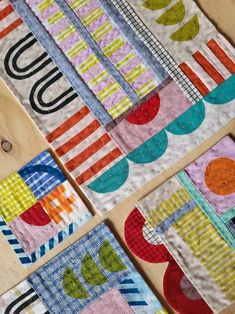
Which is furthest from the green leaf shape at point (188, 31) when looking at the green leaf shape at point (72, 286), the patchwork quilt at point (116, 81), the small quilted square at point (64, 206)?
the green leaf shape at point (72, 286)

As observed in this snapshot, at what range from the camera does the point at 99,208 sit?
790 millimetres

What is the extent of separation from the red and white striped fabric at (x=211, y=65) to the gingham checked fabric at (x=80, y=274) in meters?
0.30

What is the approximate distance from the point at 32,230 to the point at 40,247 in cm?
3

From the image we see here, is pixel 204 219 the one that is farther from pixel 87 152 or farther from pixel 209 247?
pixel 87 152

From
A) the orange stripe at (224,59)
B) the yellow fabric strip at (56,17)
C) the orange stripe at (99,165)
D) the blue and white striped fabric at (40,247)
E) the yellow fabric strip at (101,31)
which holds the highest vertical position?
the yellow fabric strip at (56,17)

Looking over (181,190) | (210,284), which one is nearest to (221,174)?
(181,190)

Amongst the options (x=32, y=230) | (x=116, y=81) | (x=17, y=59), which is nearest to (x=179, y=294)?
(x=32, y=230)

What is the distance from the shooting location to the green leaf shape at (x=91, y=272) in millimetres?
790

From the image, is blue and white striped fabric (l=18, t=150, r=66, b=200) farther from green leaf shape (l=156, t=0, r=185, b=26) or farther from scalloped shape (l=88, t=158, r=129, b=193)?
green leaf shape (l=156, t=0, r=185, b=26)

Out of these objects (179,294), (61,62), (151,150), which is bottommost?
(179,294)

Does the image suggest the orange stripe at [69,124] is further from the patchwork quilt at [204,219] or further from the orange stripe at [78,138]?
the patchwork quilt at [204,219]

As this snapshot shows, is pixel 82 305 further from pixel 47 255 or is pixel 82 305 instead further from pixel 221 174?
pixel 221 174

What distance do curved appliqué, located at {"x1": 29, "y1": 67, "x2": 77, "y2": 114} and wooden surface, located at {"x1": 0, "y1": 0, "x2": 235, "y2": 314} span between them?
3cm

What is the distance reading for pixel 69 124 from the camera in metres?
0.80
